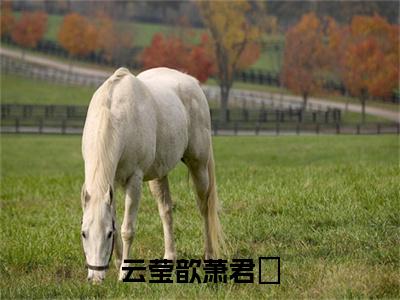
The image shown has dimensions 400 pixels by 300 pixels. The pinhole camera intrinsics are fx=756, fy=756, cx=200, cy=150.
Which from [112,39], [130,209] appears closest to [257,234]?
[130,209]

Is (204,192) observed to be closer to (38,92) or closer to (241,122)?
(241,122)

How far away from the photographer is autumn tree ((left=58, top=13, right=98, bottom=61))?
6850 cm

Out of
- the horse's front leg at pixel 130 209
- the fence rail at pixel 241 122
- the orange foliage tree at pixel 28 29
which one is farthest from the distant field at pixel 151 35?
the horse's front leg at pixel 130 209

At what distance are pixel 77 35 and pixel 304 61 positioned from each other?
1092 inches

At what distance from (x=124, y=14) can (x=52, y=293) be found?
76731mm

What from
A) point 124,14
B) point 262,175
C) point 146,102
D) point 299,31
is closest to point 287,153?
point 262,175

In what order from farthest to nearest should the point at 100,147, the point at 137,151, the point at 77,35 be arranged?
the point at 77,35
the point at 137,151
the point at 100,147

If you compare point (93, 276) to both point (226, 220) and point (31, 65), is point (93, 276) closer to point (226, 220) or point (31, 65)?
point (226, 220)

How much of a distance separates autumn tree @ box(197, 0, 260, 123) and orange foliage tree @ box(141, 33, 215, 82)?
1387 mm

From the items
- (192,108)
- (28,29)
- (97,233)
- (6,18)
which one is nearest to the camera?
(97,233)

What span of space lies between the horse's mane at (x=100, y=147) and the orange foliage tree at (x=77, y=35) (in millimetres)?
63047

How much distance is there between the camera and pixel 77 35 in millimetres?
68625

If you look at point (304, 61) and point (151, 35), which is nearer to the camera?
point (304, 61)

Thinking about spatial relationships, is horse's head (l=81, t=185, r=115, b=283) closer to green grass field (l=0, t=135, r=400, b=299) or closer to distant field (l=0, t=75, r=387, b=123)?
green grass field (l=0, t=135, r=400, b=299)
